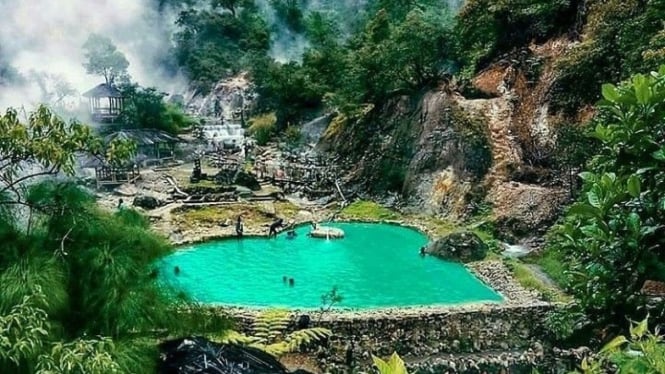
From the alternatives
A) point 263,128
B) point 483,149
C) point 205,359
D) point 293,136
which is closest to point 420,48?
point 483,149

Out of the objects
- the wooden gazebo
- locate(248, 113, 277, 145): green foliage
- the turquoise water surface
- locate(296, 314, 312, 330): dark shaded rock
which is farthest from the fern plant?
the wooden gazebo

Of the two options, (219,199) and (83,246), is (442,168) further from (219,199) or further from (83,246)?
(83,246)

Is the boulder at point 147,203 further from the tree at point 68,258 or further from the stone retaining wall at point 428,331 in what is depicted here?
the tree at point 68,258

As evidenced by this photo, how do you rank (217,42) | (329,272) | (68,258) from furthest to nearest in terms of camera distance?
(217,42) → (329,272) → (68,258)

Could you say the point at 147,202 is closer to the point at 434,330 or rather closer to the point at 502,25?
the point at 502,25

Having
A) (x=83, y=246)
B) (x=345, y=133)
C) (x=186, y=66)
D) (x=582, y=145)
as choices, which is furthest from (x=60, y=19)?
(x=83, y=246)

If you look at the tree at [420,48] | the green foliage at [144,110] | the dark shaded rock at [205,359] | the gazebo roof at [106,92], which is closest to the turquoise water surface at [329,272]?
the dark shaded rock at [205,359]
